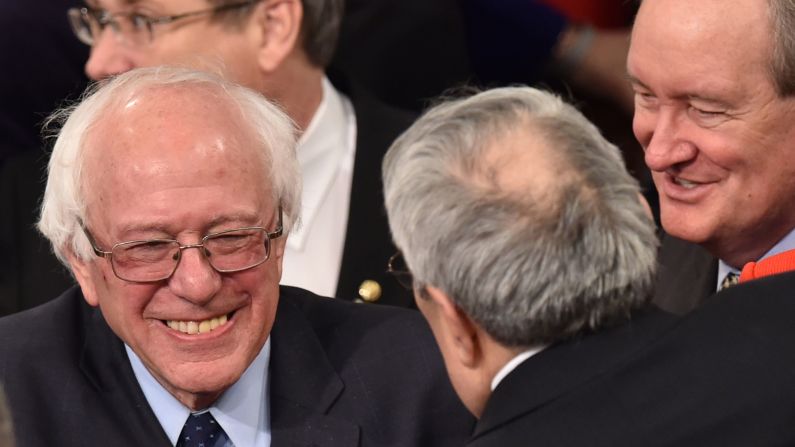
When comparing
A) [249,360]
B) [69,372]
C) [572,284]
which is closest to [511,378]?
[572,284]

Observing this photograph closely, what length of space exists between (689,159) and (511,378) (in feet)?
2.91

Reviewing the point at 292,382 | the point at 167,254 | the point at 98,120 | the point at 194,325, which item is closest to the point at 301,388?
the point at 292,382

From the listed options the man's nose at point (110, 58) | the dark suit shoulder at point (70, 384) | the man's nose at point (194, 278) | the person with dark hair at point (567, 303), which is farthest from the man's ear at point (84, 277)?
the man's nose at point (110, 58)

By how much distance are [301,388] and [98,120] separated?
728 mm

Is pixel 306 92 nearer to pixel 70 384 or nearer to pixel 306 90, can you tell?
pixel 306 90

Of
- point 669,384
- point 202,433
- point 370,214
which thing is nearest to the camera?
point 669,384

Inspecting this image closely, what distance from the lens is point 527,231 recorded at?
236 centimetres

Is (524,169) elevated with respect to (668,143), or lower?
elevated

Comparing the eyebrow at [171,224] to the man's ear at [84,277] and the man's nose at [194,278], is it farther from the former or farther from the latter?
the man's ear at [84,277]

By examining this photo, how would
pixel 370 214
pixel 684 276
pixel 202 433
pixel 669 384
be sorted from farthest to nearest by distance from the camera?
1. pixel 370 214
2. pixel 684 276
3. pixel 202 433
4. pixel 669 384

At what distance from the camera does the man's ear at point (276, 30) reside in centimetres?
415

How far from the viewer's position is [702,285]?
343 cm

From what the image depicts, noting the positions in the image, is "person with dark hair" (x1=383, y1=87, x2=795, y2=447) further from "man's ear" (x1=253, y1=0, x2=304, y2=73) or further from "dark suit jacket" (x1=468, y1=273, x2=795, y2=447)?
"man's ear" (x1=253, y1=0, x2=304, y2=73)

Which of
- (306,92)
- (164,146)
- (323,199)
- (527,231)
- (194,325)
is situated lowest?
(323,199)
